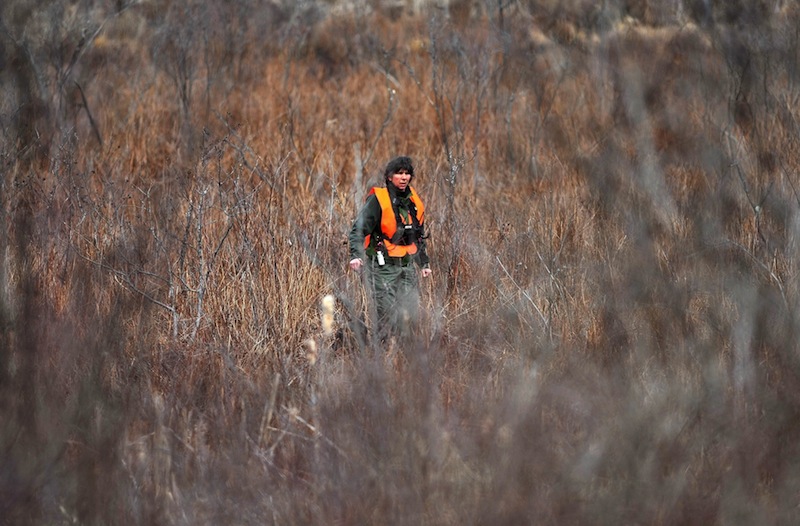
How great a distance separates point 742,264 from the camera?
2.68m

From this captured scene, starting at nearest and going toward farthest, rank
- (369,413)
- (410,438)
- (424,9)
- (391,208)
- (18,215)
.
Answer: (18,215), (410,438), (369,413), (391,208), (424,9)

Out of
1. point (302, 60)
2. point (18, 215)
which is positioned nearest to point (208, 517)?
point (18, 215)

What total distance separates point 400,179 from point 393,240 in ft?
1.20

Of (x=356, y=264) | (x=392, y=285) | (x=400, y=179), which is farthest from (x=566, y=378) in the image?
(x=392, y=285)

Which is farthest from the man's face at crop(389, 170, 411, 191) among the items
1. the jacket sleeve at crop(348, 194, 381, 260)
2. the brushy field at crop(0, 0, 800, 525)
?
the brushy field at crop(0, 0, 800, 525)

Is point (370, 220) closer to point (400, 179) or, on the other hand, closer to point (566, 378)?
point (400, 179)

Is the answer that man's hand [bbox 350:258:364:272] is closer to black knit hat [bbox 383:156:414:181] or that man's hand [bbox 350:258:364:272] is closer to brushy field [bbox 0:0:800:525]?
black knit hat [bbox 383:156:414:181]

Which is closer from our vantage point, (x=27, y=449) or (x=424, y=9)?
(x=27, y=449)

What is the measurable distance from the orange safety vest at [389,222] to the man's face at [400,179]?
67 mm

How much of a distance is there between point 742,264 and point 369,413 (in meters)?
1.21

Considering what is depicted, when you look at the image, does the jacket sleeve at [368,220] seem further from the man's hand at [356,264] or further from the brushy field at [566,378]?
the brushy field at [566,378]

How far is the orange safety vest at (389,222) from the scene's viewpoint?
5.62 metres

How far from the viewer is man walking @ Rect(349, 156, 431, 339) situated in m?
5.60

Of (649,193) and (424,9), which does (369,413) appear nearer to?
(649,193)
